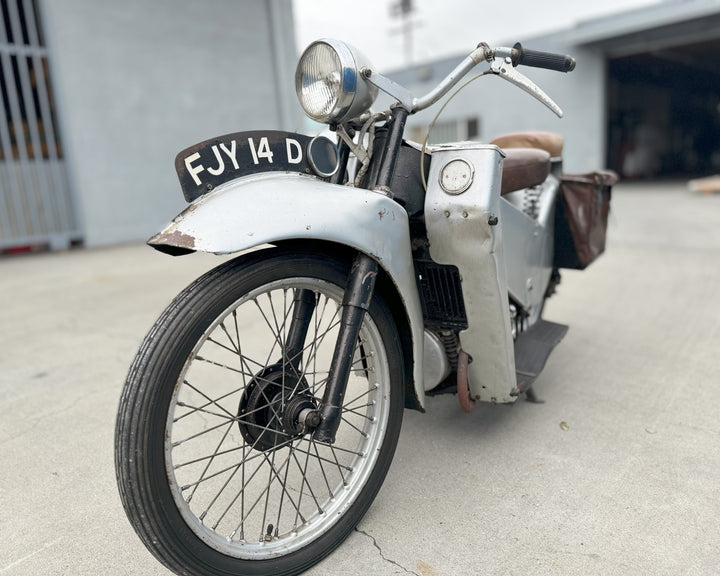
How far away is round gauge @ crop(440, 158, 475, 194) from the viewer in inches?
65.6

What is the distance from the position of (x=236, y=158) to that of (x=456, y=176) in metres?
0.66

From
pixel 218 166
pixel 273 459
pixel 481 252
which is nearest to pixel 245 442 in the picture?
pixel 273 459

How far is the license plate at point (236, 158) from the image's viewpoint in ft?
4.43

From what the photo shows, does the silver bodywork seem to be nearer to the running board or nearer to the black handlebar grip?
the running board

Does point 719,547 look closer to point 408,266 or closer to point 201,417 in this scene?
point 408,266

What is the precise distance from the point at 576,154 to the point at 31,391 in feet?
49.8

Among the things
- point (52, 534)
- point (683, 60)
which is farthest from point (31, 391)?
point (683, 60)

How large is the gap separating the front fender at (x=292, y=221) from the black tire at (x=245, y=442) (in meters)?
0.09

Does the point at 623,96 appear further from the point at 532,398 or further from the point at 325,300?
the point at 325,300

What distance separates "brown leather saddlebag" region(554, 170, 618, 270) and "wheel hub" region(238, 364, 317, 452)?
171 cm

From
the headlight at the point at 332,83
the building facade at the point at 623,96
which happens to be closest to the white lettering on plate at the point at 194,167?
the headlight at the point at 332,83

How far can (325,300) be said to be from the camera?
1734 millimetres

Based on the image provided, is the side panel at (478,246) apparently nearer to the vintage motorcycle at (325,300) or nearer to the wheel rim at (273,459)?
the vintage motorcycle at (325,300)

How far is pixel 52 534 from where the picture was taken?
5.47 ft
